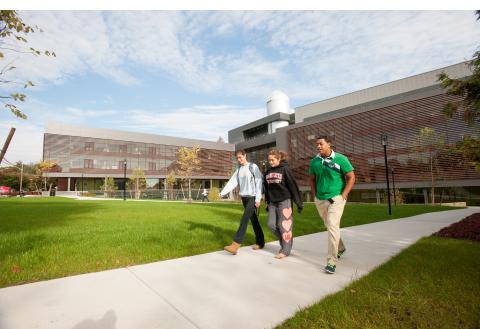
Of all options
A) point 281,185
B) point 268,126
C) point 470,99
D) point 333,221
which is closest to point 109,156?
point 268,126

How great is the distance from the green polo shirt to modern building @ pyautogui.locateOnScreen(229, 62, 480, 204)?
22.5 metres

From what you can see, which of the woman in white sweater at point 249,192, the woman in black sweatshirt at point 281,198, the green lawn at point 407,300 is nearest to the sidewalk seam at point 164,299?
the green lawn at point 407,300

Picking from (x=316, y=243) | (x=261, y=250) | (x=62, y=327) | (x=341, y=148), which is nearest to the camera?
(x=62, y=327)

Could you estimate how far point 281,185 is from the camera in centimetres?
479

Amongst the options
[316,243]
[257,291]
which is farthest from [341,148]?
[257,291]

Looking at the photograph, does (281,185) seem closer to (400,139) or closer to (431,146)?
(431,146)

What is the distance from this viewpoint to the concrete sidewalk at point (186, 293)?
2369 mm

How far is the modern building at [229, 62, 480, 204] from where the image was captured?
28312mm

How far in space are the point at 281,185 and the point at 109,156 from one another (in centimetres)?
6634

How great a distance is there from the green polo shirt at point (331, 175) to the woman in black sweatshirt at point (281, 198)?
60 centimetres

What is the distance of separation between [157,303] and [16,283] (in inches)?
79.9

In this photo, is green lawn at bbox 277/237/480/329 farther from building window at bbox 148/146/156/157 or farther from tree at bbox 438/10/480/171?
building window at bbox 148/146/156/157

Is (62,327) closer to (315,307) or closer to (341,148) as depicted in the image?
(315,307)

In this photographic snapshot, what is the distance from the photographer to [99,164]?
6181cm
